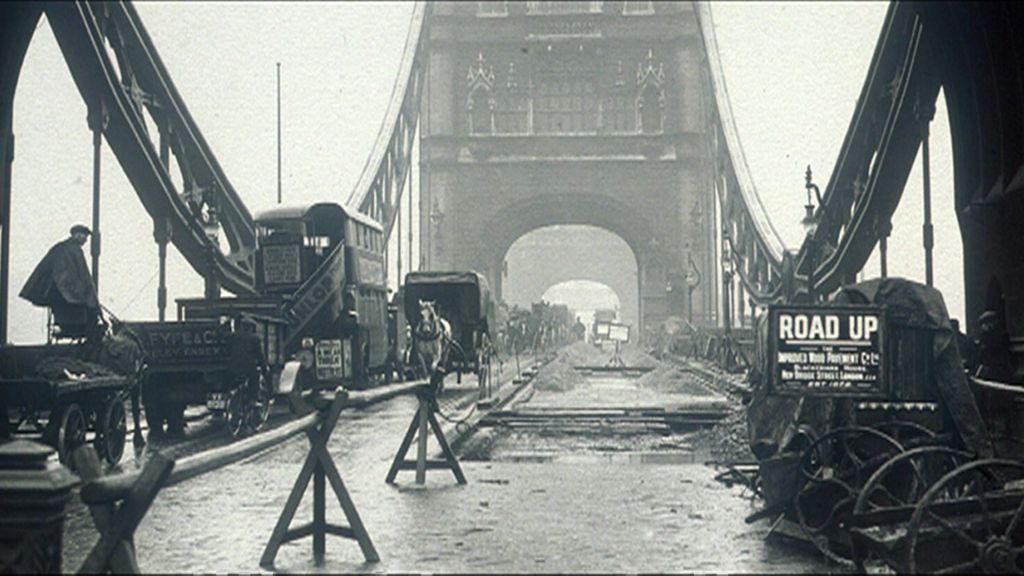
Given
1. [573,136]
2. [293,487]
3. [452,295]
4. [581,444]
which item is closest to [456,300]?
[452,295]

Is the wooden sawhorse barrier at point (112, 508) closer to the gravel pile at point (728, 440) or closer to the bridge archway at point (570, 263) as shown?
the gravel pile at point (728, 440)

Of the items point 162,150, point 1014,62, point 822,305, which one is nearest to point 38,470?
point 822,305

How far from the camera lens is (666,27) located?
5191cm

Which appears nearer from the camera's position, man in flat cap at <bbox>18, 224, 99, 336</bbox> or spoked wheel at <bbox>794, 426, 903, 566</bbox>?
spoked wheel at <bbox>794, 426, 903, 566</bbox>

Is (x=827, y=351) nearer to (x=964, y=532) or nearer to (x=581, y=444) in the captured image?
(x=964, y=532)

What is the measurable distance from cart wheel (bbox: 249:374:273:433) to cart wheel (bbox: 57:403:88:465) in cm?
349

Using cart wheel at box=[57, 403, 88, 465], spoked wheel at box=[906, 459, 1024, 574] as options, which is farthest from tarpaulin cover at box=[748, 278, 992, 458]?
cart wheel at box=[57, 403, 88, 465]

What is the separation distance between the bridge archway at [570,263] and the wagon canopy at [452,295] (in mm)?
63213

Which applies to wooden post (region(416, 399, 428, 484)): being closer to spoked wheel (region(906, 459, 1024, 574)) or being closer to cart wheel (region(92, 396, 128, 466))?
cart wheel (region(92, 396, 128, 466))

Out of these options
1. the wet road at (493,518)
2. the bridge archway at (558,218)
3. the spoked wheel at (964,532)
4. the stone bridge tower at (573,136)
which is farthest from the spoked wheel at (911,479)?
the stone bridge tower at (573,136)

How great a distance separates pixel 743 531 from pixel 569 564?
1.50 metres

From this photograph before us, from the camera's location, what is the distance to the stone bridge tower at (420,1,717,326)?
49.7 m

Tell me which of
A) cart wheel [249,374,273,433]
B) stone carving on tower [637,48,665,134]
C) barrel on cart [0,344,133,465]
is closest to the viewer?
barrel on cart [0,344,133,465]

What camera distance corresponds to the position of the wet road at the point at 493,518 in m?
6.20
